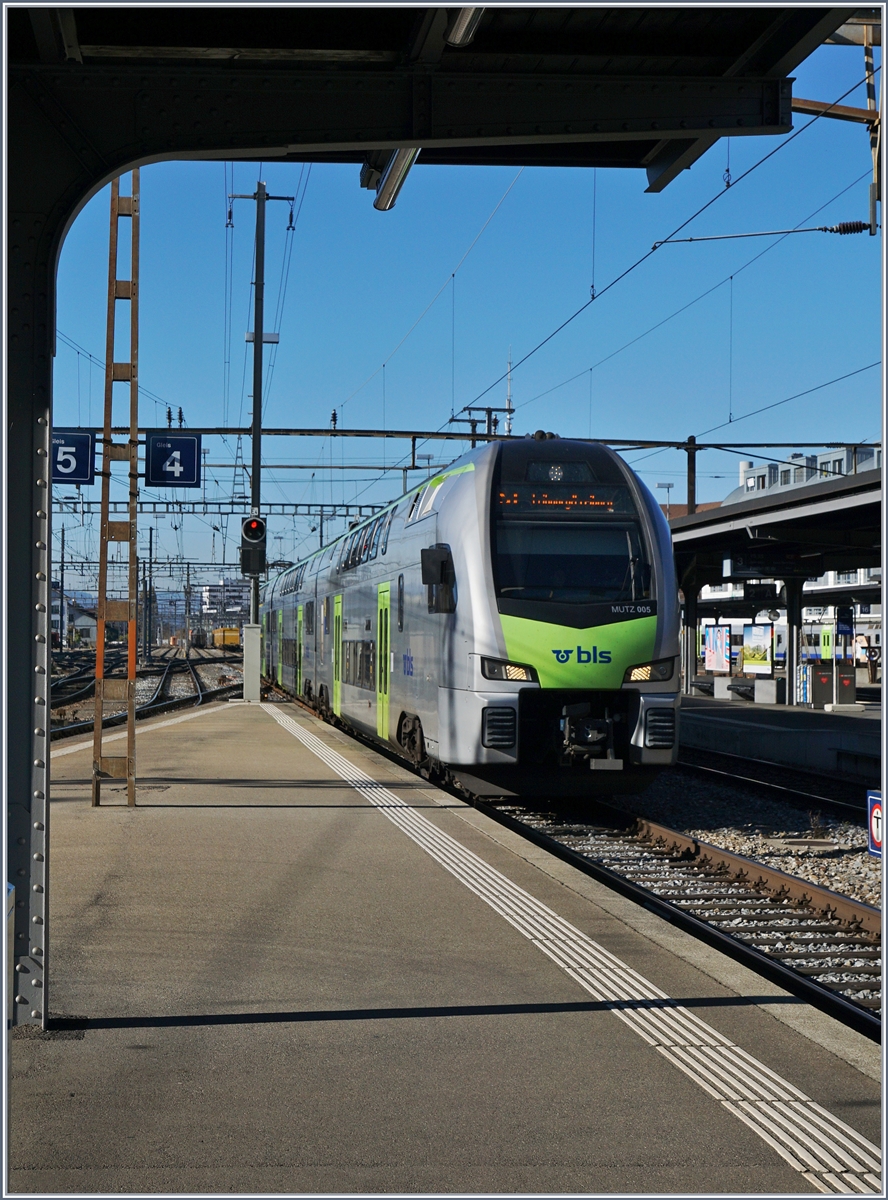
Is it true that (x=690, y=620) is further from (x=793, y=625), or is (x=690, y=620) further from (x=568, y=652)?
(x=568, y=652)

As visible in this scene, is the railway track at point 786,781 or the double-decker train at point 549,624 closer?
the double-decker train at point 549,624

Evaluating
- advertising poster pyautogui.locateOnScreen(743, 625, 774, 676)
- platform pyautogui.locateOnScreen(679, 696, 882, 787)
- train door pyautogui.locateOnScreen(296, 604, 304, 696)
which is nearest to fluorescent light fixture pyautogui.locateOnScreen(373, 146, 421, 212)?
platform pyautogui.locateOnScreen(679, 696, 882, 787)

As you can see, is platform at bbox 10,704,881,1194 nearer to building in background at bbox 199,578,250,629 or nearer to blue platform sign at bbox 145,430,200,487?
blue platform sign at bbox 145,430,200,487

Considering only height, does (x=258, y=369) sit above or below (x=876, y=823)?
above

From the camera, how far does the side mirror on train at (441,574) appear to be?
37.0 feet

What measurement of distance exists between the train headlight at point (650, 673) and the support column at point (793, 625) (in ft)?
55.2

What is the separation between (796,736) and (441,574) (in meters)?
9.78

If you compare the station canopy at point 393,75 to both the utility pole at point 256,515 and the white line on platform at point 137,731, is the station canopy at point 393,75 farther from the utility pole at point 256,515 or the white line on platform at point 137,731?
the utility pole at point 256,515

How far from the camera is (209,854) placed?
27.1 feet

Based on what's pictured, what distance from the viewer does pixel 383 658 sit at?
1549 cm

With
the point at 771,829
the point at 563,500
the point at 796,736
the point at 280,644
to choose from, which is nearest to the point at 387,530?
the point at 563,500

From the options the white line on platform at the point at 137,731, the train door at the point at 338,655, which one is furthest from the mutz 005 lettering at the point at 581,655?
the train door at the point at 338,655

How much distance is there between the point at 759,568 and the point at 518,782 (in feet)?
47.5

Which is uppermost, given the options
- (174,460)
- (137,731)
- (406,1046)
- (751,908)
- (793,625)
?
(174,460)
